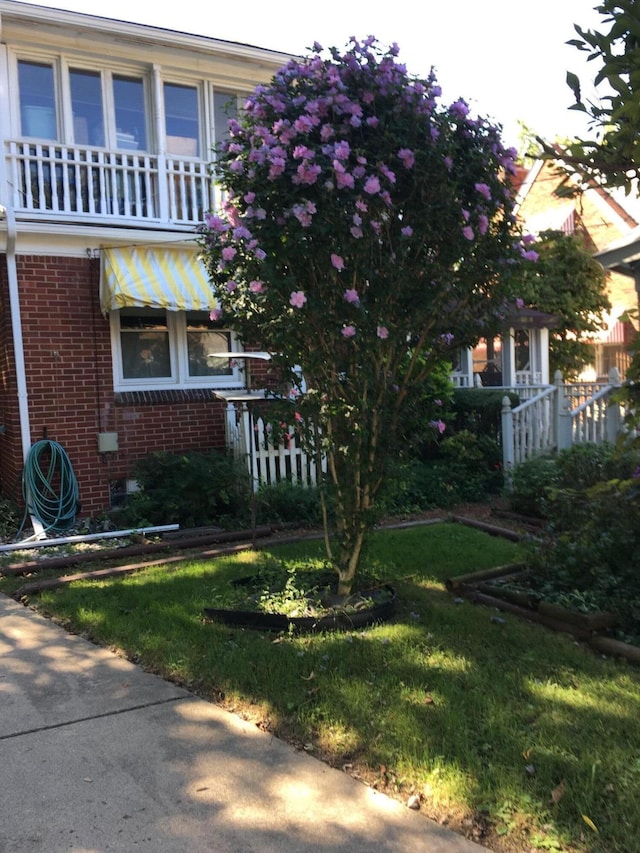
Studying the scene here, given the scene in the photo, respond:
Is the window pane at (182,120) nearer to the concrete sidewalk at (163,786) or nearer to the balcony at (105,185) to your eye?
the balcony at (105,185)

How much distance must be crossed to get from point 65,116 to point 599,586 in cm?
846

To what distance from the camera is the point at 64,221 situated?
9.02 m

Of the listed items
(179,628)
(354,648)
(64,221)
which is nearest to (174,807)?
(354,648)

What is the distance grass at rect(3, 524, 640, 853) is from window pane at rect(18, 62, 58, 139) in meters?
6.36

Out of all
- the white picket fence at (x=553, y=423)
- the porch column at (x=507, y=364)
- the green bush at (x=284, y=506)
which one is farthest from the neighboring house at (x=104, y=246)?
the porch column at (x=507, y=364)

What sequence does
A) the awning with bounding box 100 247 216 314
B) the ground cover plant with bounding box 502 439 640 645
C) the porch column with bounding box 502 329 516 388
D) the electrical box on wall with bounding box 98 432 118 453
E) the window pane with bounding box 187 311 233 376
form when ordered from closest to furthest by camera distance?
the ground cover plant with bounding box 502 439 640 645 < the awning with bounding box 100 247 216 314 < the electrical box on wall with bounding box 98 432 118 453 < the window pane with bounding box 187 311 233 376 < the porch column with bounding box 502 329 516 388

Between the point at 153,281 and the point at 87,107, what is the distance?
276cm

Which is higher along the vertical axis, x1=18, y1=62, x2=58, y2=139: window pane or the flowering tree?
x1=18, y1=62, x2=58, y2=139: window pane

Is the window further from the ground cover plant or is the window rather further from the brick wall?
the ground cover plant

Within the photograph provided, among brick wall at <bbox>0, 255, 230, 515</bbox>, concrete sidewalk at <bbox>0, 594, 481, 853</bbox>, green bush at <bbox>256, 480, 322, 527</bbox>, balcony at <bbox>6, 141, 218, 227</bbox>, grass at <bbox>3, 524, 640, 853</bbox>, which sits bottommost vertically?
concrete sidewalk at <bbox>0, 594, 481, 853</bbox>

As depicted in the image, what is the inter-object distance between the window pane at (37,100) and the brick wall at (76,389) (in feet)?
6.11

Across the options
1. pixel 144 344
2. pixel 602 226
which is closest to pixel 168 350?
pixel 144 344

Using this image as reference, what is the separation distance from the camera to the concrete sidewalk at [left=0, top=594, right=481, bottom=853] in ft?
8.97

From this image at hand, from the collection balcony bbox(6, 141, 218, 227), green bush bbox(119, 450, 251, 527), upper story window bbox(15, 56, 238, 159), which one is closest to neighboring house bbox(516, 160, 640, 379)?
upper story window bbox(15, 56, 238, 159)
